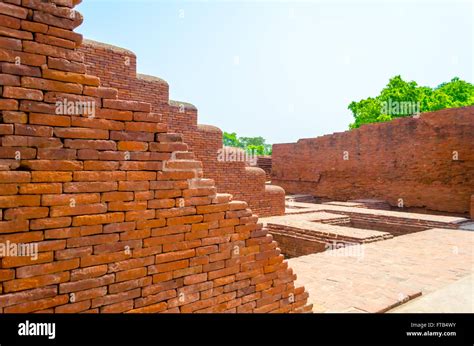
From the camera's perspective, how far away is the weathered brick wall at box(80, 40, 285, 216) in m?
6.68

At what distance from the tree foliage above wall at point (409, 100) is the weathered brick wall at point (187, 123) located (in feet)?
62.6

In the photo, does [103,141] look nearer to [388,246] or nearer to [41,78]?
[41,78]

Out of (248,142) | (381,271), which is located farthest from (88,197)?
(248,142)

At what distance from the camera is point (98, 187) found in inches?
87.7

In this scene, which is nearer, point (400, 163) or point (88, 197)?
point (88, 197)

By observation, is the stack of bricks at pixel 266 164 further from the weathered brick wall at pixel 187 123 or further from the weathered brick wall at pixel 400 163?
the weathered brick wall at pixel 187 123

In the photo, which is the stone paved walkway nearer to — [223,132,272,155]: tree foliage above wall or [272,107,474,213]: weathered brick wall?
[272,107,474,213]: weathered brick wall

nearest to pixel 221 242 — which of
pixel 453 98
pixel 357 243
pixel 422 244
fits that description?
pixel 357 243

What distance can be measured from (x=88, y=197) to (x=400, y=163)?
1402 centimetres

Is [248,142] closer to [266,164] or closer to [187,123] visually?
[266,164]

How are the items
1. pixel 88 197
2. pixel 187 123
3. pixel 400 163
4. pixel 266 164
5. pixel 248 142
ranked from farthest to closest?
pixel 248 142, pixel 266 164, pixel 400 163, pixel 187 123, pixel 88 197

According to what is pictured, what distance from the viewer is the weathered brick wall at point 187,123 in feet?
21.9

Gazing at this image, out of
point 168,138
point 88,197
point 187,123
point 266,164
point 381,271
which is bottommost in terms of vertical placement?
point 381,271

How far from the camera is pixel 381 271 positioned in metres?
4.91
